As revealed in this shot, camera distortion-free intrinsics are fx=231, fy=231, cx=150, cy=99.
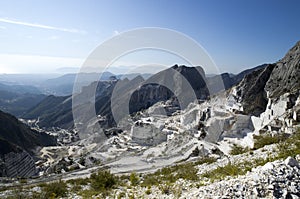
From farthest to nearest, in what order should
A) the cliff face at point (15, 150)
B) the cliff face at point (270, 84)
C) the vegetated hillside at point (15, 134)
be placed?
1. the vegetated hillside at point (15, 134)
2. the cliff face at point (15, 150)
3. the cliff face at point (270, 84)

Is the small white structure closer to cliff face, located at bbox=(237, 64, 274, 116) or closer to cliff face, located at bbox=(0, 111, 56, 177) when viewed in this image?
cliff face, located at bbox=(237, 64, 274, 116)

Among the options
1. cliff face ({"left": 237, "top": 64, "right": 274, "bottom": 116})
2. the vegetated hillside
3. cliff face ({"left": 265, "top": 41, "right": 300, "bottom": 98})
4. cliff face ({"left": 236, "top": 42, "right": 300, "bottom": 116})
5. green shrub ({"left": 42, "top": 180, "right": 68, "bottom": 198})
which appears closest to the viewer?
green shrub ({"left": 42, "top": 180, "right": 68, "bottom": 198})

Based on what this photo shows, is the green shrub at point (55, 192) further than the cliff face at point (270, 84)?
No

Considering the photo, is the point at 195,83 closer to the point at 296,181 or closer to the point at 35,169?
the point at 35,169

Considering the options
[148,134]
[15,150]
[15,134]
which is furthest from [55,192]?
[15,134]

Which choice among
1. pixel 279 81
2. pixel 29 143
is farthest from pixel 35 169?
pixel 279 81

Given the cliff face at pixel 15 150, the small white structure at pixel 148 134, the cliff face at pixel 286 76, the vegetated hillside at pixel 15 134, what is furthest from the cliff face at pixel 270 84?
the vegetated hillside at pixel 15 134

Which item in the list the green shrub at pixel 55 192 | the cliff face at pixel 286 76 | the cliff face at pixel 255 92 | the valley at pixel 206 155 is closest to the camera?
the valley at pixel 206 155

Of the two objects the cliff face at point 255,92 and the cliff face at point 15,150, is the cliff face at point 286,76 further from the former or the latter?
the cliff face at point 15,150

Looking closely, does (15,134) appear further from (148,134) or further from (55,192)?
(55,192)

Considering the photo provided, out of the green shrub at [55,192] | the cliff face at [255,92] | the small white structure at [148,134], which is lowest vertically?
the small white structure at [148,134]

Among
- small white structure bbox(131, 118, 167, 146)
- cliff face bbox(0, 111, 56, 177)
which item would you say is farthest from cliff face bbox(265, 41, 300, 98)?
cliff face bbox(0, 111, 56, 177)

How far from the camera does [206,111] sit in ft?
93.7

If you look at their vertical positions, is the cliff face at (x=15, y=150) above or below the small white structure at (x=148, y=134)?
below
